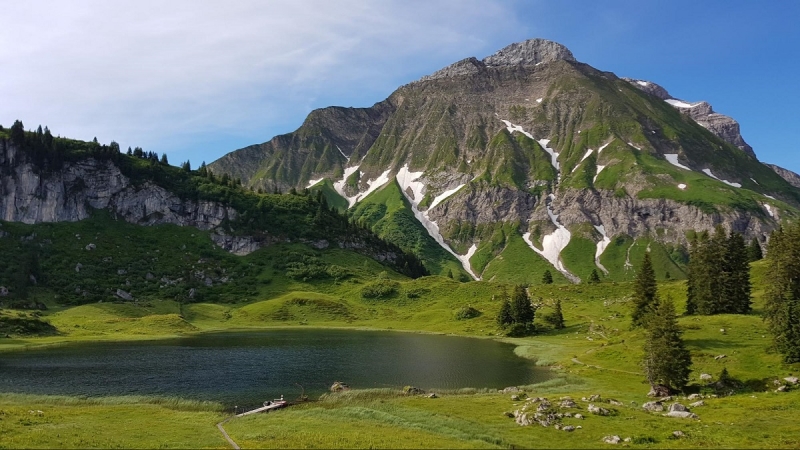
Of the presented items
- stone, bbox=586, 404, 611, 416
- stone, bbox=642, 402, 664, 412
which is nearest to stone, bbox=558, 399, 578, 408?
stone, bbox=586, 404, 611, 416

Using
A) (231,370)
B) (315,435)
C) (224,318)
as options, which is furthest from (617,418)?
(224,318)

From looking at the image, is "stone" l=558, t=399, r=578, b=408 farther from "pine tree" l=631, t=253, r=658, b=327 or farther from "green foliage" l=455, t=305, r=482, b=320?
Result: "green foliage" l=455, t=305, r=482, b=320

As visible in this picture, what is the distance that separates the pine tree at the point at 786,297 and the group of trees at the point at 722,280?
14336 millimetres

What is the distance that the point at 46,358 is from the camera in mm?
95438

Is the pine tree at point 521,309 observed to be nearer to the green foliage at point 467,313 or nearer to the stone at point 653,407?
the green foliage at point 467,313

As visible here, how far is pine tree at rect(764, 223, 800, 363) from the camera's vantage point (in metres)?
67.9

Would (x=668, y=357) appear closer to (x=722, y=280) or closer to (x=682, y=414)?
(x=682, y=414)

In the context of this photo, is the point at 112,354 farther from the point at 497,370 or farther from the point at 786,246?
the point at 786,246

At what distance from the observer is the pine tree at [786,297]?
67.9 meters

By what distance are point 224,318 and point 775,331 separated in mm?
177995

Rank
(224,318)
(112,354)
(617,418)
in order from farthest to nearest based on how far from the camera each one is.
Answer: (224,318), (112,354), (617,418)

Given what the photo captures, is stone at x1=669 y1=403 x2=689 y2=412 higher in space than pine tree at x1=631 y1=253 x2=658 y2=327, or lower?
lower

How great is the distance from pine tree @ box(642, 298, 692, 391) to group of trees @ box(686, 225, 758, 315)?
1928 inches

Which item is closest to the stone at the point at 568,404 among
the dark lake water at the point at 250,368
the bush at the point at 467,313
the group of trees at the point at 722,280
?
the dark lake water at the point at 250,368
